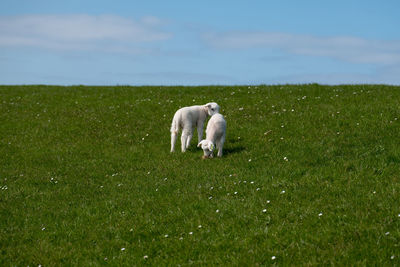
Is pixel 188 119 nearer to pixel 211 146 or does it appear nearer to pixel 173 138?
pixel 173 138

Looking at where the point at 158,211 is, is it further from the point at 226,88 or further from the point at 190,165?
the point at 226,88

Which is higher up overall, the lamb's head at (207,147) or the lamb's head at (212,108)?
the lamb's head at (212,108)

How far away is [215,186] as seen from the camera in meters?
13.3

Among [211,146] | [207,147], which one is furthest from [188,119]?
[211,146]

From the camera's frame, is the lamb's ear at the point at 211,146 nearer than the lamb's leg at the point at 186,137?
Yes

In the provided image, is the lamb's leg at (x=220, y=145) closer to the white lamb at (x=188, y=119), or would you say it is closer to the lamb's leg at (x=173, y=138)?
the white lamb at (x=188, y=119)

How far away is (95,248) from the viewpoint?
416 inches

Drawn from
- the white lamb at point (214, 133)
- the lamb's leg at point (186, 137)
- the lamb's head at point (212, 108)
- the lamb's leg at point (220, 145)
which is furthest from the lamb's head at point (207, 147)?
the lamb's head at point (212, 108)

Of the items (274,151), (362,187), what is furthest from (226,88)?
(362,187)

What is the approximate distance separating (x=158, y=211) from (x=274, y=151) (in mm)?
6041

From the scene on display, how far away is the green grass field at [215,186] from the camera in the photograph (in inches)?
377

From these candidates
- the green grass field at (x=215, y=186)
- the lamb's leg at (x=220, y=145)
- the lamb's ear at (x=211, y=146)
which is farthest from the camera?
the lamb's leg at (x=220, y=145)

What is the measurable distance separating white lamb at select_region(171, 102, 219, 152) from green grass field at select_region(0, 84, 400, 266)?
690 millimetres

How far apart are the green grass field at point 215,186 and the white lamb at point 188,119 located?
69cm
